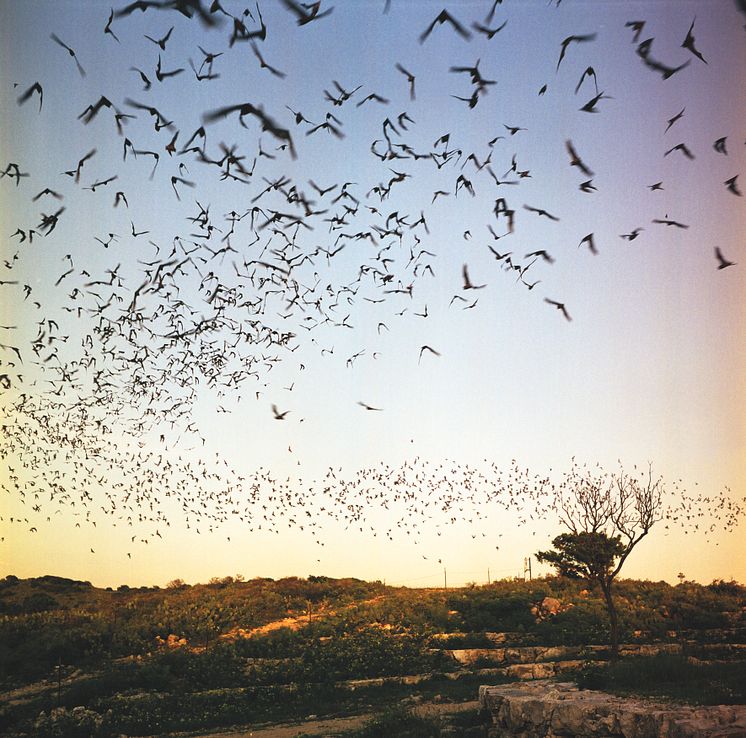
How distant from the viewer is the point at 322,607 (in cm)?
4347

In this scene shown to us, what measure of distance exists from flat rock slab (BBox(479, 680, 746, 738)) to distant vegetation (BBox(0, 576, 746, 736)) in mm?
2043

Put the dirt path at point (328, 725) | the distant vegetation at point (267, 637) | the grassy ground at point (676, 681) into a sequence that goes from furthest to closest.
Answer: the distant vegetation at point (267, 637) < the dirt path at point (328, 725) < the grassy ground at point (676, 681)

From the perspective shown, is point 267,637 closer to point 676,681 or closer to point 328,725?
A: point 328,725

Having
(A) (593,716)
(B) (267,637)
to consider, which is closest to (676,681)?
(A) (593,716)

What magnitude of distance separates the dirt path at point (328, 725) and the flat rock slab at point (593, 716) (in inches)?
124

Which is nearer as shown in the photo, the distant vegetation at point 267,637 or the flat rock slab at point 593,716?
the flat rock slab at point 593,716

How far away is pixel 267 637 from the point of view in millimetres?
34031

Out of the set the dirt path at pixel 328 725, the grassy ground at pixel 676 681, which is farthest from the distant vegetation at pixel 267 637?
the dirt path at pixel 328 725

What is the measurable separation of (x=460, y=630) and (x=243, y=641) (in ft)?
34.4

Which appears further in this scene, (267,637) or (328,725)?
(267,637)

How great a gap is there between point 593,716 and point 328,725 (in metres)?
9.15

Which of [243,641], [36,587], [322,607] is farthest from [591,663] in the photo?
[36,587]

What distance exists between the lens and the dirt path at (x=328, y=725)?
1884 cm

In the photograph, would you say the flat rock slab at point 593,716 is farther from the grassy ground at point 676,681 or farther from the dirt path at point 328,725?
the dirt path at point 328,725
